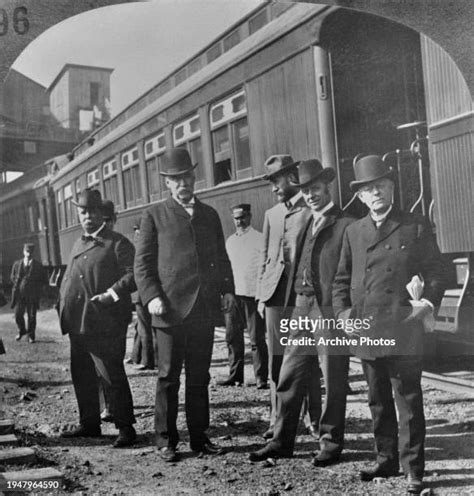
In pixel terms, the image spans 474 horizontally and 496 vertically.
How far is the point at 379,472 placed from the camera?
2738mm

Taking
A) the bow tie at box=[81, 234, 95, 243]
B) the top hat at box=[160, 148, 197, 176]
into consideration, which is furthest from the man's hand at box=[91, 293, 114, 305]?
the top hat at box=[160, 148, 197, 176]

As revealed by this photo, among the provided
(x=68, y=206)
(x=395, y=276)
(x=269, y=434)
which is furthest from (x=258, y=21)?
(x=269, y=434)

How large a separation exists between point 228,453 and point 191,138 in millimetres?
2442

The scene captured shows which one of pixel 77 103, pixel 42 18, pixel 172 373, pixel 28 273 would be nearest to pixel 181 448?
pixel 172 373

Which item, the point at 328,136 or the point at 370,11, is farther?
the point at 328,136

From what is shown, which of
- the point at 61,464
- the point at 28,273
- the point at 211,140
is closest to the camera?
the point at 61,464

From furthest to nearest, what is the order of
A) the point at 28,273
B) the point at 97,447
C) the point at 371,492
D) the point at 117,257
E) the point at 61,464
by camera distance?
the point at 28,273, the point at 117,257, the point at 97,447, the point at 61,464, the point at 371,492

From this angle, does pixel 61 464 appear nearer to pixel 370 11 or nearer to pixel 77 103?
pixel 77 103

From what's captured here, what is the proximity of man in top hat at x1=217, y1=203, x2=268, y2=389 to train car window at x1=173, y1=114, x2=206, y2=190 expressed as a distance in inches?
23.9

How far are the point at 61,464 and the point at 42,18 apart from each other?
2080 mm

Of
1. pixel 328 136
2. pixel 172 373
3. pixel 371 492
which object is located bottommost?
pixel 371 492

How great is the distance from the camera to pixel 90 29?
3.00 metres

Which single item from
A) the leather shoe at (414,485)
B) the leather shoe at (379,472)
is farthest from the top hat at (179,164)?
the leather shoe at (414,485)

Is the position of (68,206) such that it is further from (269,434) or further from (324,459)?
(324,459)
